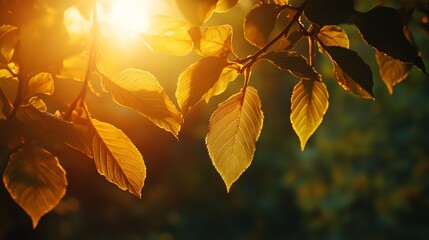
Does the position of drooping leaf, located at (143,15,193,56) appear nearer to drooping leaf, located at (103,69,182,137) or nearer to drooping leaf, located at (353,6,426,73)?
drooping leaf, located at (103,69,182,137)

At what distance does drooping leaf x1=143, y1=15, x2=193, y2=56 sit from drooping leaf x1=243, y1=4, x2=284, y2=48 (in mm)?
65

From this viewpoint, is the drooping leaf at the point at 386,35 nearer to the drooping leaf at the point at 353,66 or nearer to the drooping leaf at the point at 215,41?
the drooping leaf at the point at 353,66

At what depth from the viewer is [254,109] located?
2.34 feet

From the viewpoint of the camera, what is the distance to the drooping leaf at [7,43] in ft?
2.10

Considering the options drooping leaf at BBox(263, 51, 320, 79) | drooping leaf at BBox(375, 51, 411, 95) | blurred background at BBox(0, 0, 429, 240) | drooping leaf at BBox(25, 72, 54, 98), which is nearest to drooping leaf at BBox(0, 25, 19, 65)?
drooping leaf at BBox(25, 72, 54, 98)

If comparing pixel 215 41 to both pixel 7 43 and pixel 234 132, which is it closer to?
pixel 234 132

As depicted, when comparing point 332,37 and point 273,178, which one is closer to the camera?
point 332,37

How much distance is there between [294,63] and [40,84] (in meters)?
0.26

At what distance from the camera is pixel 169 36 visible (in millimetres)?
688

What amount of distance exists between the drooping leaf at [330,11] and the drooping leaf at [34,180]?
29cm

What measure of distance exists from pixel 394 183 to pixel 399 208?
21cm

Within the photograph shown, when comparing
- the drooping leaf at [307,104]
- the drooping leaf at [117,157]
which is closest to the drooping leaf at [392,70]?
the drooping leaf at [307,104]

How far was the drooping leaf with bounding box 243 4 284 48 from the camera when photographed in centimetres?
67

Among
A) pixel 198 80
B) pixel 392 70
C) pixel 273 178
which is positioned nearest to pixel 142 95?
pixel 198 80
